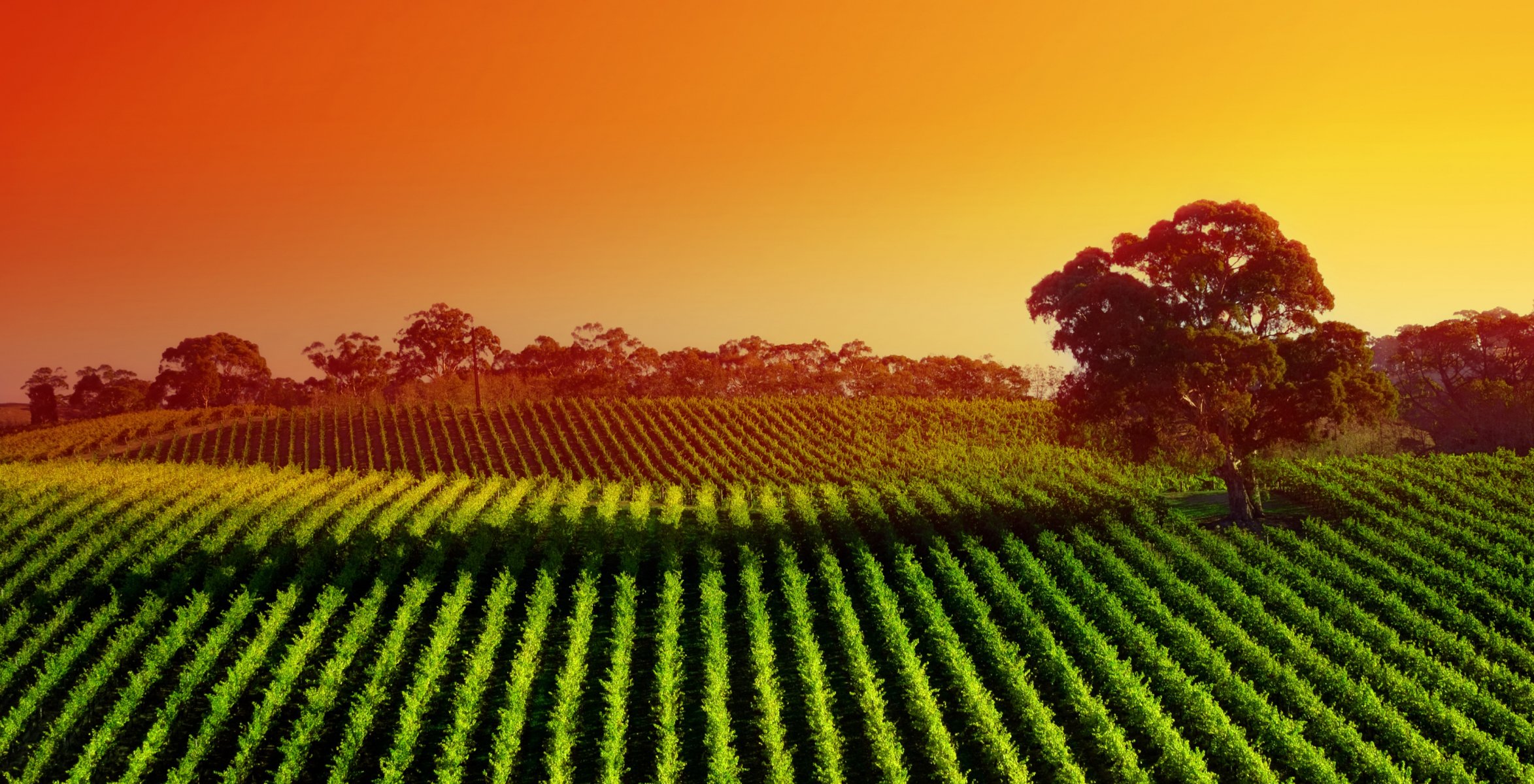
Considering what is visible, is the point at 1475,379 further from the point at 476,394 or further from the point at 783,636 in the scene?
the point at 476,394

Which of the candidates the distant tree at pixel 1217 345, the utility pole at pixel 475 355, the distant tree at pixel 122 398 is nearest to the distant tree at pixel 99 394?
the distant tree at pixel 122 398

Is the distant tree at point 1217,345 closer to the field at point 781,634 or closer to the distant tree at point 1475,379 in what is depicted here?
the field at point 781,634

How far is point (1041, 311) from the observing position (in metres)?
30.6

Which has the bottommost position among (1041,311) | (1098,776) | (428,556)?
(1098,776)

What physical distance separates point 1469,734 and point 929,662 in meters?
9.07

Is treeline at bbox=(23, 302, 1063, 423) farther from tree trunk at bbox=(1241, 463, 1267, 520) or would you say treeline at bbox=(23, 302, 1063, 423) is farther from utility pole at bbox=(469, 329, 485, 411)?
tree trunk at bbox=(1241, 463, 1267, 520)

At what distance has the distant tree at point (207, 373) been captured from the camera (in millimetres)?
84875

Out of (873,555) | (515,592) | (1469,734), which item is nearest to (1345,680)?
(1469,734)

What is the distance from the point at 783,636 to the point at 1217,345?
1599cm

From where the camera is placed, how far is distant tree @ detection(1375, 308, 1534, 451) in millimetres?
42938

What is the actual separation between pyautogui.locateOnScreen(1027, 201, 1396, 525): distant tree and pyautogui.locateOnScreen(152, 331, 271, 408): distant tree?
83605mm

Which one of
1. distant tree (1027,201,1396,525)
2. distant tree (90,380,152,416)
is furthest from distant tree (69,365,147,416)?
distant tree (1027,201,1396,525)

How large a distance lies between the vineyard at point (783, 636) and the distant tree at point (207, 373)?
60.1 metres

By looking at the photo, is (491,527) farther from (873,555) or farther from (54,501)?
(54,501)
